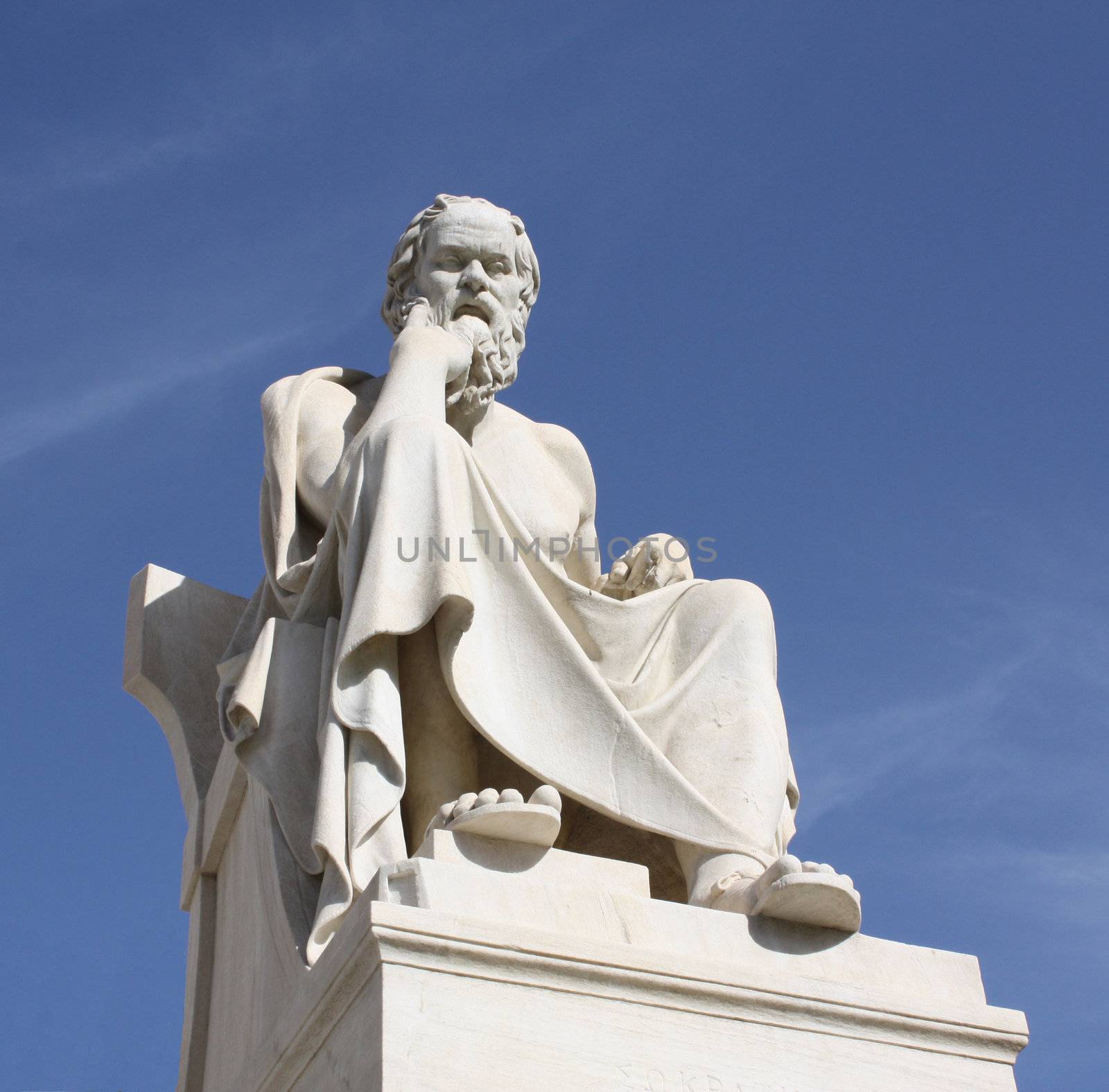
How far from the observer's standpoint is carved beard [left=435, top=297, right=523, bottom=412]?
6.72 metres

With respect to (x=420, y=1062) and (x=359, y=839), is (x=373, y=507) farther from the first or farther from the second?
(x=420, y=1062)

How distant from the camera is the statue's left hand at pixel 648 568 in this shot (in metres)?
6.40

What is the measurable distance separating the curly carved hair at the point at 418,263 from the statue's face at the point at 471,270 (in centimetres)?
5

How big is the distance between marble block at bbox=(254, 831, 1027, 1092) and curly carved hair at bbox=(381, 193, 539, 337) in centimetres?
295

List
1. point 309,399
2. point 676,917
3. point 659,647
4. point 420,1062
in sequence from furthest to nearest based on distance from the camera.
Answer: point 309,399
point 659,647
point 676,917
point 420,1062

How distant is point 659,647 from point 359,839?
1424 mm

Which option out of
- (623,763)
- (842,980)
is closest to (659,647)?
(623,763)

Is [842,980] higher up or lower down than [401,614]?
lower down

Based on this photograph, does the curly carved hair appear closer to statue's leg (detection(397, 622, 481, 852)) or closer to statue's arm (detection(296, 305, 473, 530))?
statue's arm (detection(296, 305, 473, 530))

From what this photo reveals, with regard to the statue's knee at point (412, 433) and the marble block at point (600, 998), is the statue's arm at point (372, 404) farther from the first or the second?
the marble block at point (600, 998)

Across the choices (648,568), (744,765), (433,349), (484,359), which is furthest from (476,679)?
(484,359)

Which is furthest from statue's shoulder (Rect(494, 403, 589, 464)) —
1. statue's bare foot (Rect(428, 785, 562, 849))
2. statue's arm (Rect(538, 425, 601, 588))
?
statue's bare foot (Rect(428, 785, 562, 849))

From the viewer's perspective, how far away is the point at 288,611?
19.4ft

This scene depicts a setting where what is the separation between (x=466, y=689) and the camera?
5.23 meters
